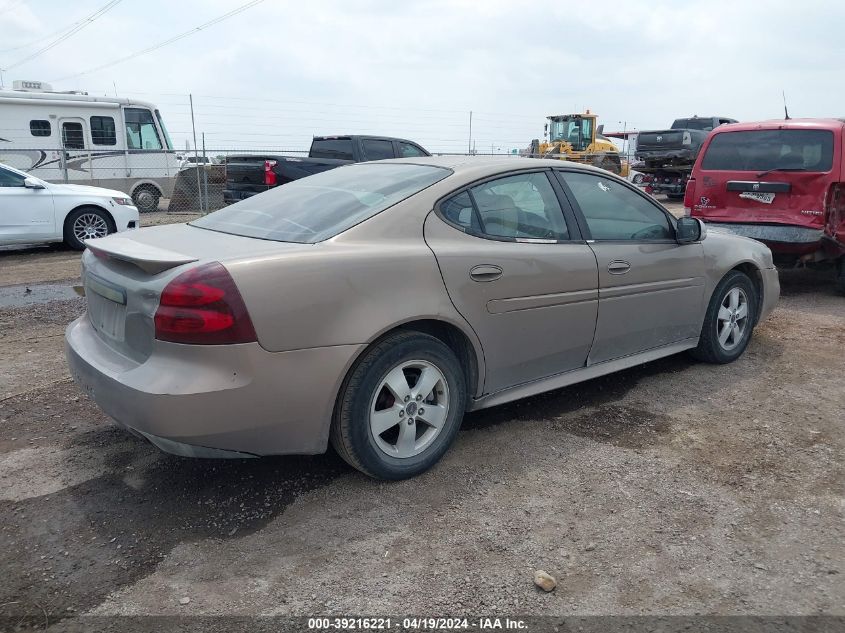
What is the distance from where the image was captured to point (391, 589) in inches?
102

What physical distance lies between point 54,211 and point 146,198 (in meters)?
7.51

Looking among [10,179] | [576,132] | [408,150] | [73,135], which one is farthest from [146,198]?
[576,132]

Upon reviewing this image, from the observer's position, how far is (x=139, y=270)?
9.98 ft

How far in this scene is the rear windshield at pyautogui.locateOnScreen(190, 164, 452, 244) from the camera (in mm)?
3371

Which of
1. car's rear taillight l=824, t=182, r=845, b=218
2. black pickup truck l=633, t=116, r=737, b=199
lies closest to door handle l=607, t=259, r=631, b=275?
Answer: car's rear taillight l=824, t=182, r=845, b=218

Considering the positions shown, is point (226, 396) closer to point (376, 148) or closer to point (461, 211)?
point (461, 211)

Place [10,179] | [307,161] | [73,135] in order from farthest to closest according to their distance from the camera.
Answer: [73,135], [307,161], [10,179]

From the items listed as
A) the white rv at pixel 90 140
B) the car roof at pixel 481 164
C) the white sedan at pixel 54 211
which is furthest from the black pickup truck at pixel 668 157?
the car roof at pixel 481 164

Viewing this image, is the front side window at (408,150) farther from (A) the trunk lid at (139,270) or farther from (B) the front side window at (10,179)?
(A) the trunk lid at (139,270)

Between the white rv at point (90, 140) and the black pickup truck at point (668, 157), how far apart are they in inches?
477

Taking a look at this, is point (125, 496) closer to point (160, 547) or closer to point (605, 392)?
point (160, 547)

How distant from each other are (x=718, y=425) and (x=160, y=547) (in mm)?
3036

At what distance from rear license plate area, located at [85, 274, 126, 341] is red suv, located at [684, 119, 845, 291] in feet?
21.1

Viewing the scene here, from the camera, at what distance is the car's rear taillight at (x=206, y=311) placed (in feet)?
9.12
